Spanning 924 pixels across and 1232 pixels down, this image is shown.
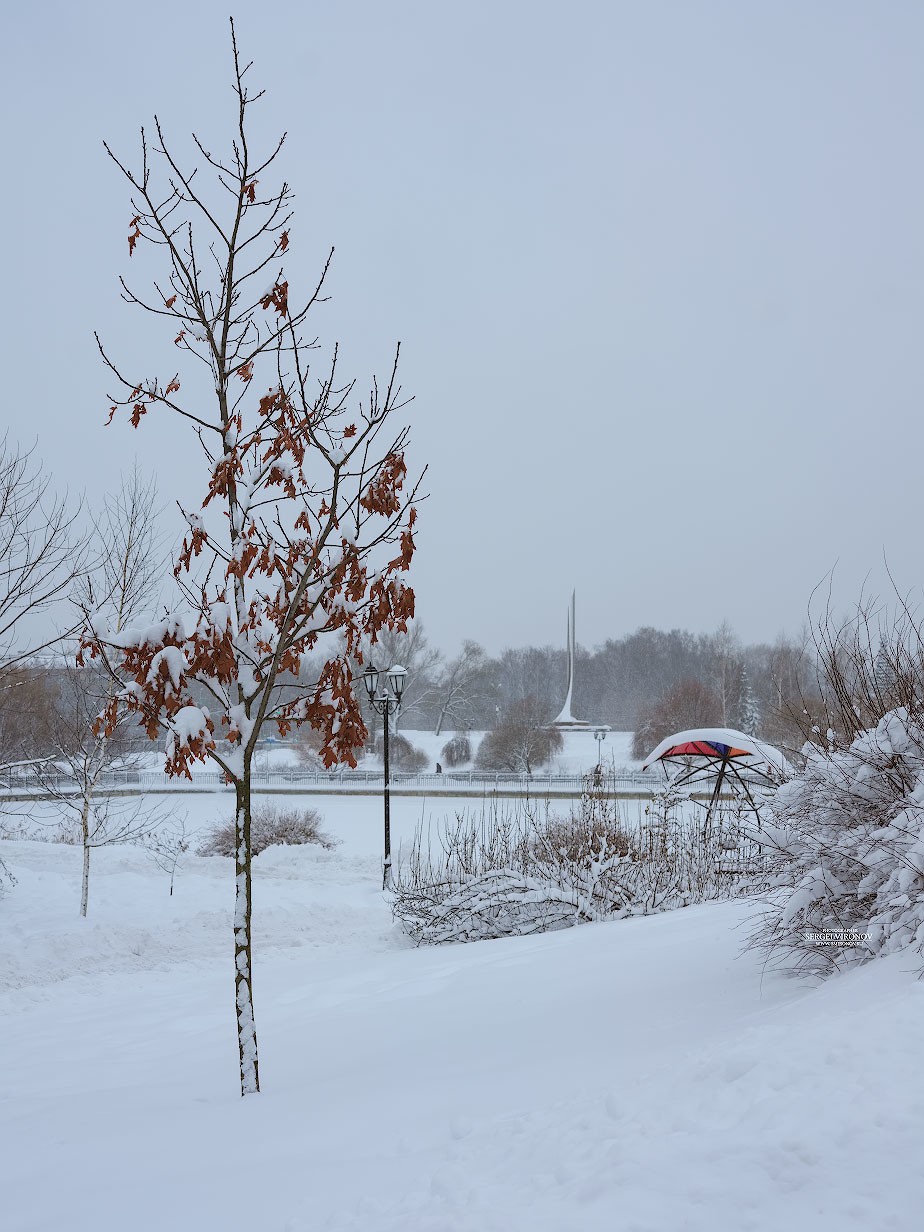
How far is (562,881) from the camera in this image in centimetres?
1072

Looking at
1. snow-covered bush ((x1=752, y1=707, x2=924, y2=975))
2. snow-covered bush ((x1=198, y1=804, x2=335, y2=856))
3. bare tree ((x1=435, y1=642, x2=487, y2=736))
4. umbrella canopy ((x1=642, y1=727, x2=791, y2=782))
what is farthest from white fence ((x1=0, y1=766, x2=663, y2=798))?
snow-covered bush ((x1=752, y1=707, x2=924, y2=975))

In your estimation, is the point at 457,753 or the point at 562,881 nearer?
the point at 562,881

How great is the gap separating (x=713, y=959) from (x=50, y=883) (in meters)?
10.7

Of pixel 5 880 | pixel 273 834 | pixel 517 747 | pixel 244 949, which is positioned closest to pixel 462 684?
pixel 517 747

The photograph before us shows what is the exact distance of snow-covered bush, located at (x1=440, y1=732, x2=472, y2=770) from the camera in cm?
5125

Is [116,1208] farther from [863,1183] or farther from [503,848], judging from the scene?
[503,848]

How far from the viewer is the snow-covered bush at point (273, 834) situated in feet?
65.4

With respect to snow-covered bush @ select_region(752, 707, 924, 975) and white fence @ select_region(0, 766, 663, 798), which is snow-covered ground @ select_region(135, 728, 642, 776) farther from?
snow-covered bush @ select_region(752, 707, 924, 975)

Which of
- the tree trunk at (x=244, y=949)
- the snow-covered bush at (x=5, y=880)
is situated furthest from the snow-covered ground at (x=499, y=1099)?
the snow-covered bush at (x=5, y=880)

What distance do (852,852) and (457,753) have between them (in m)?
47.4

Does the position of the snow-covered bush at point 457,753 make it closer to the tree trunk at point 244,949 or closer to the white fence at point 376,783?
the white fence at point 376,783

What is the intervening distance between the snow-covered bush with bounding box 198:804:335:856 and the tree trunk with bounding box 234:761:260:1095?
15.3 metres

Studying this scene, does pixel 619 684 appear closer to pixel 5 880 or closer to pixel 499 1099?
pixel 5 880

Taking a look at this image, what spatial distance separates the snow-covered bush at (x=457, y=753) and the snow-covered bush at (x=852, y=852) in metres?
46.2
